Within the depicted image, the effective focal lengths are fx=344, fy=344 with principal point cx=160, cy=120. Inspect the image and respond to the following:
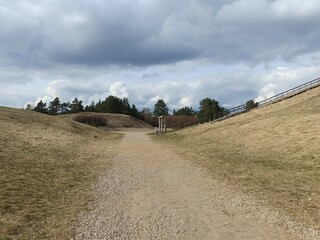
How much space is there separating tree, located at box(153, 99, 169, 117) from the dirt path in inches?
5232

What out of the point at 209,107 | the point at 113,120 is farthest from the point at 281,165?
the point at 209,107

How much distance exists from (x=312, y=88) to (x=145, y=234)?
53.6 m

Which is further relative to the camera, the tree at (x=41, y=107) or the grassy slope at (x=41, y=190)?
the tree at (x=41, y=107)

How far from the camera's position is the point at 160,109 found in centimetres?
14750

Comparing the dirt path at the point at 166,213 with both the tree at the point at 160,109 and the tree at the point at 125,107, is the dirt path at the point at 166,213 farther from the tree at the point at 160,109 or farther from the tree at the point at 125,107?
the tree at the point at 160,109

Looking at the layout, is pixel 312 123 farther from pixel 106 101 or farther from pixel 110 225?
pixel 106 101

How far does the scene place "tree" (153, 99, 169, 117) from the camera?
147500mm

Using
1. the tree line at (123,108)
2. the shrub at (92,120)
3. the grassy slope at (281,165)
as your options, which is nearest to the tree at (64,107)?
the tree line at (123,108)

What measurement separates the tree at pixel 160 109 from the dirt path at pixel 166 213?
13288cm

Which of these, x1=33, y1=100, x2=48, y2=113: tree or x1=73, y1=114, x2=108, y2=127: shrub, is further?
x1=33, y1=100, x2=48, y2=113: tree

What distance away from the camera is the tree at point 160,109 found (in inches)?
5807

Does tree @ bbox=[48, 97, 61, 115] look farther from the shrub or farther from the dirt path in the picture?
the dirt path

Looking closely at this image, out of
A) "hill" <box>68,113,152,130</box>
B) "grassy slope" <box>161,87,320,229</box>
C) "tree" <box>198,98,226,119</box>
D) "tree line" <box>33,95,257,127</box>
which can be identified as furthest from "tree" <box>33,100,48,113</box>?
"grassy slope" <box>161,87,320,229</box>

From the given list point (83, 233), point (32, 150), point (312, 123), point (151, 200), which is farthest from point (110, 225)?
point (312, 123)
